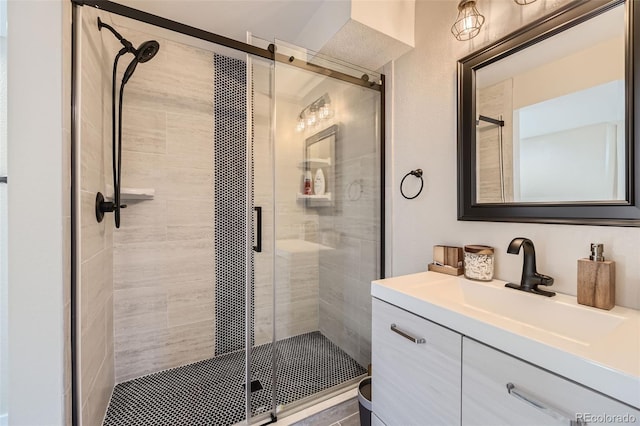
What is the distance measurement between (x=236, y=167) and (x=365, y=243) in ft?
4.02

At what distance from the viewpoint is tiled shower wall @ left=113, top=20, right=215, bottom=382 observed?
71.6 inches

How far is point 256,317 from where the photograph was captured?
1574 millimetres

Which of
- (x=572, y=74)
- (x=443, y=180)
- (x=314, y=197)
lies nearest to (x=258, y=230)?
(x=314, y=197)

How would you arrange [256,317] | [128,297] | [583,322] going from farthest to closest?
[128,297] < [256,317] < [583,322]

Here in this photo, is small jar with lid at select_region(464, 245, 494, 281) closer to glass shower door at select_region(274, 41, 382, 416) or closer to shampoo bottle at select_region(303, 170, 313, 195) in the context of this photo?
glass shower door at select_region(274, 41, 382, 416)

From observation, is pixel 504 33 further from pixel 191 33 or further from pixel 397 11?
pixel 191 33

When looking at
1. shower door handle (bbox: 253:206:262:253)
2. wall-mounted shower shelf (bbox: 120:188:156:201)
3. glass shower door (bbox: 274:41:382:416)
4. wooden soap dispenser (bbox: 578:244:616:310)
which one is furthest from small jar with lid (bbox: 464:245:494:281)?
wall-mounted shower shelf (bbox: 120:188:156:201)

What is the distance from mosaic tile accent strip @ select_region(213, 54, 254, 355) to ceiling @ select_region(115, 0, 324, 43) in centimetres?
33

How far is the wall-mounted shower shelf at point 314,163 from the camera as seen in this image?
173 centimetres

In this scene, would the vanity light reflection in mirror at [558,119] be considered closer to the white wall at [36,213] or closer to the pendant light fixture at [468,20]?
the pendant light fixture at [468,20]

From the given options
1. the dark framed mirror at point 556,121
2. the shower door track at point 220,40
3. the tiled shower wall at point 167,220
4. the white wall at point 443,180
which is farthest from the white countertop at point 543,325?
the tiled shower wall at point 167,220

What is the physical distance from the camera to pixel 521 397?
0.64 meters

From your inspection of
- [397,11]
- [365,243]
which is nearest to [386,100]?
[397,11]

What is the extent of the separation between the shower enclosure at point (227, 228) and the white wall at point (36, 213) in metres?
0.33
